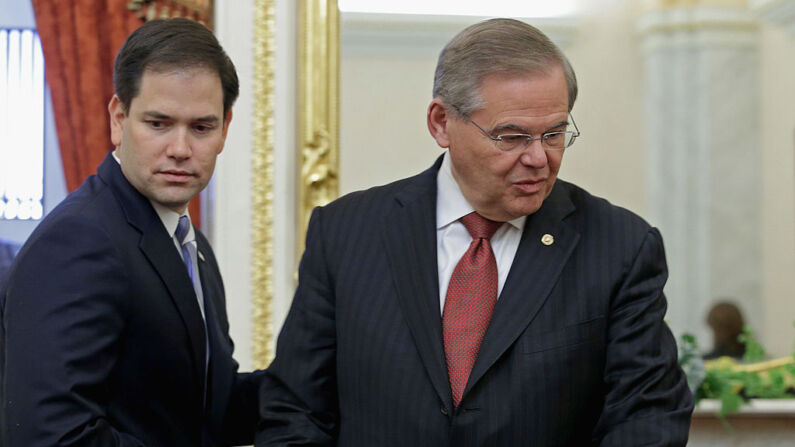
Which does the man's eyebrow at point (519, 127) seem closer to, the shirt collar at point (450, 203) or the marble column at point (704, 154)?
the shirt collar at point (450, 203)

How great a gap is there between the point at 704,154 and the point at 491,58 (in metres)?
2.27

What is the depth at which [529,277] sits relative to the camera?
1.95 meters

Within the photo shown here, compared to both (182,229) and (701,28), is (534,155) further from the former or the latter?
(701,28)

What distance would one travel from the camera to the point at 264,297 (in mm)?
3908

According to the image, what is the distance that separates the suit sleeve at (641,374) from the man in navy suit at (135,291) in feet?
2.83

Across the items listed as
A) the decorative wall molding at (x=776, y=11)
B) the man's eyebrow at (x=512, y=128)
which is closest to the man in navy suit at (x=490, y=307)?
the man's eyebrow at (x=512, y=128)

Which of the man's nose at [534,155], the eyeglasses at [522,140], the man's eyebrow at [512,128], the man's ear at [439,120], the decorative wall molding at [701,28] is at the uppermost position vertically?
the decorative wall molding at [701,28]

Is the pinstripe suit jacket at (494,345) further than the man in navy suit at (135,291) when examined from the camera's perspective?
Yes

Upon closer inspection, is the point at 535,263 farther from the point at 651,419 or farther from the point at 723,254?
the point at 723,254

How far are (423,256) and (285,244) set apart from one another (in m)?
1.96

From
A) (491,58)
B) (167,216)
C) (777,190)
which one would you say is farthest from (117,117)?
(777,190)

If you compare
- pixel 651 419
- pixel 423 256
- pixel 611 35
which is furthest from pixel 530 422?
pixel 611 35

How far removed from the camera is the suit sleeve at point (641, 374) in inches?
72.5

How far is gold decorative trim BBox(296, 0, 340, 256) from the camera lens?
3.88m
